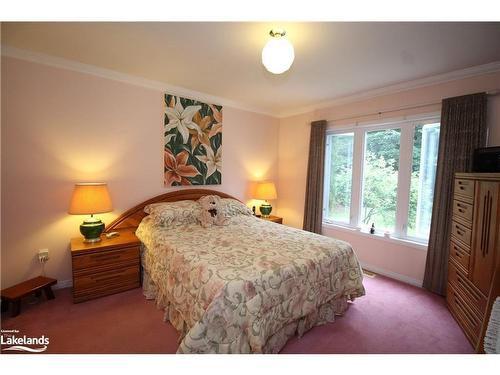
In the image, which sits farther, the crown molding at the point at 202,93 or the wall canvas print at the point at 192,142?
the wall canvas print at the point at 192,142

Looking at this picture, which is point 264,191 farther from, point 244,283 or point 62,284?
point 62,284

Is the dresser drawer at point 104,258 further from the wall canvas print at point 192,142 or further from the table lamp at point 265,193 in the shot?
the table lamp at point 265,193

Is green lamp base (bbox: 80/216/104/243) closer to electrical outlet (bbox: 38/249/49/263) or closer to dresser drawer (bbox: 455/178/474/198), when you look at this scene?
electrical outlet (bbox: 38/249/49/263)

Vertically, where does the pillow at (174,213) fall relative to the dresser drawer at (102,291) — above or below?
above

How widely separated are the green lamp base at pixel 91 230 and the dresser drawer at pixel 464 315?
3.44 meters

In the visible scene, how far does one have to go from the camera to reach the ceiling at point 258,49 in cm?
175

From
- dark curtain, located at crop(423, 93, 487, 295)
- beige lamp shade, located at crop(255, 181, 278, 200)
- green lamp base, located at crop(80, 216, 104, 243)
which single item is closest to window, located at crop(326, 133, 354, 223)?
beige lamp shade, located at crop(255, 181, 278, 200)

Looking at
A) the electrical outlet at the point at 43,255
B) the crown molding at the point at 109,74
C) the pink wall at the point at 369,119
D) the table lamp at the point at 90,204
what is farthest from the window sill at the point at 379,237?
the electrical outlet at the point at 43,255

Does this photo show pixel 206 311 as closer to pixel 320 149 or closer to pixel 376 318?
pixel 376 318

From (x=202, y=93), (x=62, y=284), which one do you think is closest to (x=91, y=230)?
(x=62, y=284)

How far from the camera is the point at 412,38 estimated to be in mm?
1840

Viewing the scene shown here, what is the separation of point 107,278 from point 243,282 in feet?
5.59
